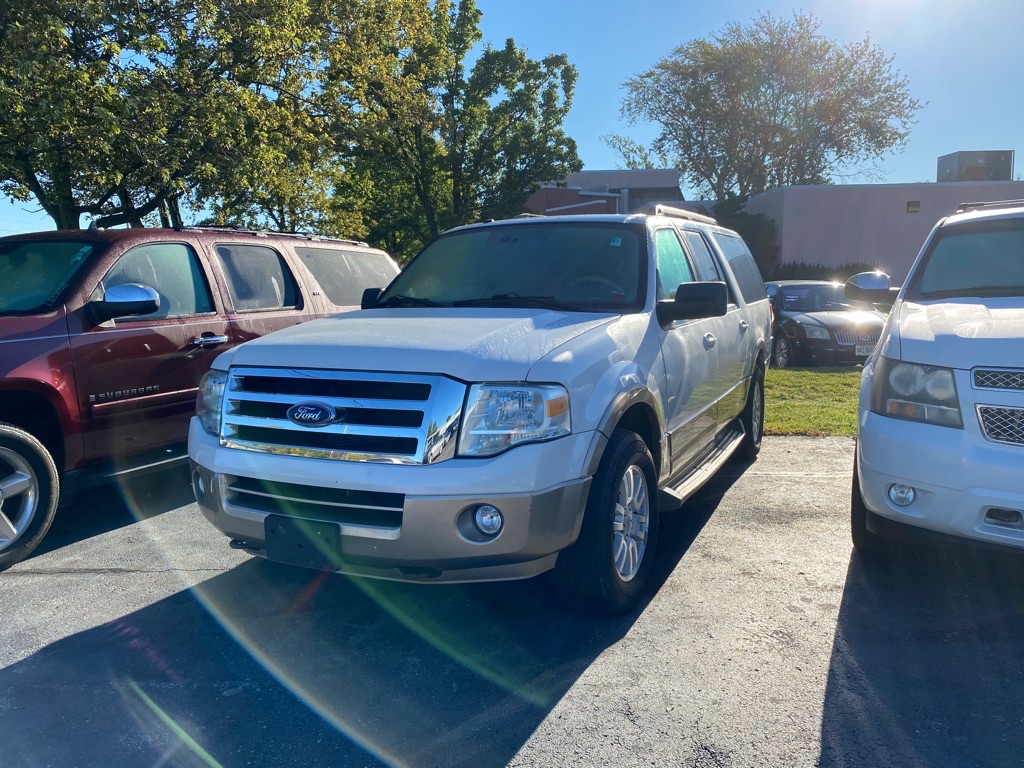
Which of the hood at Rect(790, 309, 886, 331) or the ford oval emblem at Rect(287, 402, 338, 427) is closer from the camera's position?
the ford oval emblem at Rect(287, 402, 338, 427)

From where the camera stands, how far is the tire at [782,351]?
13195 mm

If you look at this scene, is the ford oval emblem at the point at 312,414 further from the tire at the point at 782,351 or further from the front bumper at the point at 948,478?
the tire at the point at 782,351

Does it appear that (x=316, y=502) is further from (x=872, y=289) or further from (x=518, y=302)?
(x=872, y=289)

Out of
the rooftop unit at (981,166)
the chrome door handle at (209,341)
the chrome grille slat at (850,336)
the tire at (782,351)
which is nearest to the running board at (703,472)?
the chrome door handle at (209,341)

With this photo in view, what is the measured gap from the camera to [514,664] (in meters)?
3.28

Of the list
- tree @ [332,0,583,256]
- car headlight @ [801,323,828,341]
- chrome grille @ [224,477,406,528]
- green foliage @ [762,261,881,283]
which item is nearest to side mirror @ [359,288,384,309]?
chrome grille @ [224,477,406,528]

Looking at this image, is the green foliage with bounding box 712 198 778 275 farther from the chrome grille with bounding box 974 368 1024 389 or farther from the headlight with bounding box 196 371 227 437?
the headlight with bounding box 196 371 227 437

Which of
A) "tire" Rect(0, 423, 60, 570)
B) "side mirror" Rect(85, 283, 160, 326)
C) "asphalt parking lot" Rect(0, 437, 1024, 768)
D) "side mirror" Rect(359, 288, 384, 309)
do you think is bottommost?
"asphalt parking lot" Rect(0, 437, 1024, 768)

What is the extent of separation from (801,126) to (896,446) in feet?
147

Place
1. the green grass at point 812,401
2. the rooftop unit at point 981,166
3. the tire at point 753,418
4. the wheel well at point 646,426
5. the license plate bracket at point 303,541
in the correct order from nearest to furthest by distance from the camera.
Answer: the license plate bracket at point 303,541
the wheel well at point 646,426
the tire at point 753,418
the green grass at point 812,401
the rooftop unit at point 981,166

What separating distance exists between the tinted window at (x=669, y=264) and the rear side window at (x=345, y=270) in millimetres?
3007

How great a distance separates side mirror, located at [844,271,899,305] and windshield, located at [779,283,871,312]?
28.9 ft

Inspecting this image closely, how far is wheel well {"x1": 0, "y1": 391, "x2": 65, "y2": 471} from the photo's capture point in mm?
4547

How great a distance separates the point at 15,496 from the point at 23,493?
0.05 metres
